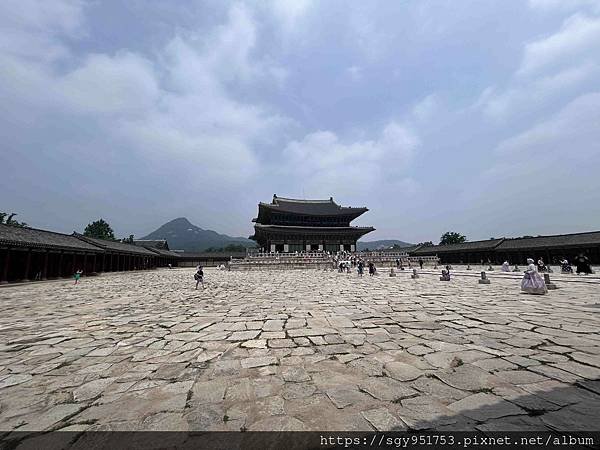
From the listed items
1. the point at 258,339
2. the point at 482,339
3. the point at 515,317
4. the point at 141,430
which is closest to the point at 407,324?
the point at 482,339

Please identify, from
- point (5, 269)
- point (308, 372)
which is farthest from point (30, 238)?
point (308, 372)

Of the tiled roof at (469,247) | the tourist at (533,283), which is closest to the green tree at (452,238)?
the tiled roof at (469,247)

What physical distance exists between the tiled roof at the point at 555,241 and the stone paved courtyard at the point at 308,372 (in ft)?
94.6

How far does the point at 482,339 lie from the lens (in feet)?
15.2

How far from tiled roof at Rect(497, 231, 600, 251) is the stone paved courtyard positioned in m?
28.8

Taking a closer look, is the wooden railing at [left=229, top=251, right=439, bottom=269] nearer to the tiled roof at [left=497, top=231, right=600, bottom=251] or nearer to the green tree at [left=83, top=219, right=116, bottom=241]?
the tiled roof at [left=497, top=231, right=600, bottom=251]

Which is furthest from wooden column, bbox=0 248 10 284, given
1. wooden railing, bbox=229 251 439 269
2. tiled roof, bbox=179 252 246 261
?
tiled roof, bbox=179 252 246 261

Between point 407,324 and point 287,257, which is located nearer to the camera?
point 407,324

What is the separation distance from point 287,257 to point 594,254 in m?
31.0

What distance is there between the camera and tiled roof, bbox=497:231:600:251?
26.9 metres

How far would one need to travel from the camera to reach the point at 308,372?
348 centimetres

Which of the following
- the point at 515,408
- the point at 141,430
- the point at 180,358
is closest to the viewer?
the point at 141,430

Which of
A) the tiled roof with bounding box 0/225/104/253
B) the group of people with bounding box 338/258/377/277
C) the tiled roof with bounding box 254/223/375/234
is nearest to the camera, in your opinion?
the tiled roof with bounding box 0/225/104/253

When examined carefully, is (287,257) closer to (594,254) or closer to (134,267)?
(134,267)
